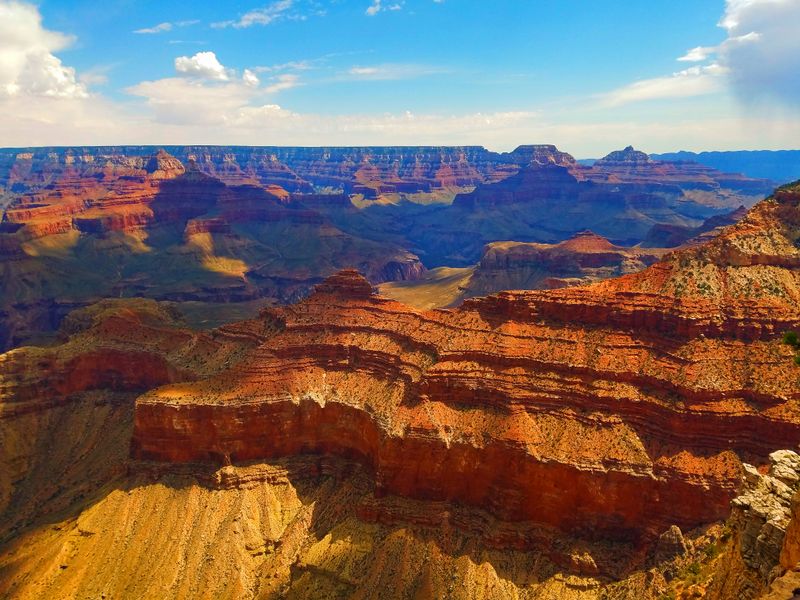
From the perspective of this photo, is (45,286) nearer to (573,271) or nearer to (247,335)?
(247,335)

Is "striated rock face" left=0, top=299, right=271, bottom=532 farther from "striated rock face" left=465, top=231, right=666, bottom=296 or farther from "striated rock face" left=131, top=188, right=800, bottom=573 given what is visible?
"striated rock face" left=465, top=231, right=666, bottom=296

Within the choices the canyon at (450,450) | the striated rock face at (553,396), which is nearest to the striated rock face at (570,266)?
the striated rock face at (553,396)

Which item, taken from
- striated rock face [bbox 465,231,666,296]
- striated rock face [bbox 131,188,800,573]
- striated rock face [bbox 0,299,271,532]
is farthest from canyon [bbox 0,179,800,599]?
striated rock face [bbox 465,231,666,296]

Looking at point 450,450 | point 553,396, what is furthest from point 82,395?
point 553,396

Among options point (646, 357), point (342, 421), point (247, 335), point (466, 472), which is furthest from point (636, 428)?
point (247, 335)

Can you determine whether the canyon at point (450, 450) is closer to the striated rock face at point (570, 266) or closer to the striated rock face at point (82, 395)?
the striated rock face at point (82, 395)

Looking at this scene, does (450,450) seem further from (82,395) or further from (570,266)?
(570,266)
